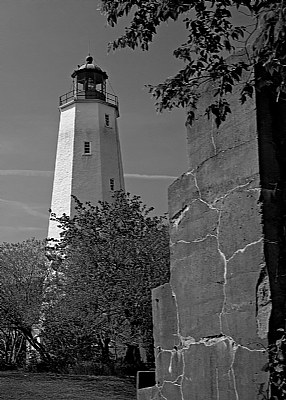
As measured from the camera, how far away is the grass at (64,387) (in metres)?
15.0

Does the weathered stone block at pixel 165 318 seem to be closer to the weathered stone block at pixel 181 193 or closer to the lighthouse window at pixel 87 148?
the weathered stone block at pixel 181 193

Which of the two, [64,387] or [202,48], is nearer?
[202,48]

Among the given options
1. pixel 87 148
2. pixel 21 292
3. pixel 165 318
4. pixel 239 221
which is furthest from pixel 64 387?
pixel 87 148

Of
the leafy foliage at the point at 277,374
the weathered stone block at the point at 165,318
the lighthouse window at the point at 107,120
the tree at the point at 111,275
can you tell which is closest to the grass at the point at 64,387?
the tree at the point at 111,275

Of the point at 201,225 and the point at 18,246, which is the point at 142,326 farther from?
the point at 201,225

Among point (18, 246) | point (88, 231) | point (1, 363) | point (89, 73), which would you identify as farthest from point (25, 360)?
point (89, 73)

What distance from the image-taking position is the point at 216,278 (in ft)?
12.2

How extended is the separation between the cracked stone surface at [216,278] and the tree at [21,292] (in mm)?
20176

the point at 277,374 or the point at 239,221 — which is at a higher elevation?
the point at 239,221

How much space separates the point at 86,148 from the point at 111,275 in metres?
14.4

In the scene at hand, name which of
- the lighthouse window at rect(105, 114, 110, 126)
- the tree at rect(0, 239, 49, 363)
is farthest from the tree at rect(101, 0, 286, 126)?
the lighthouse window at rect(105, 114, 110, 126)

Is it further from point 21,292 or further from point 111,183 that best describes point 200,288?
point 111,183

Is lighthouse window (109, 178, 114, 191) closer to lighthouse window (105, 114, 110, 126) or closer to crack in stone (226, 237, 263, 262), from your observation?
lighthouse window (105, 114, 110, 126)

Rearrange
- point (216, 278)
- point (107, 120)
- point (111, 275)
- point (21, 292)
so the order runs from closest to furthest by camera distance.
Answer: point (216, 278)
point (111, 275)
point (21, 292)
point (107, 120)
